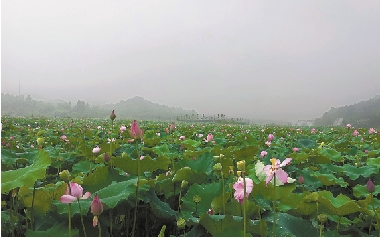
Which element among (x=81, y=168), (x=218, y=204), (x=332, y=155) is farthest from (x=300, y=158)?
(x=81, y=168)

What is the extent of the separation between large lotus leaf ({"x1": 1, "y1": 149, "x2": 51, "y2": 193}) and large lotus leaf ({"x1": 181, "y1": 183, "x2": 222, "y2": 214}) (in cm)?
57

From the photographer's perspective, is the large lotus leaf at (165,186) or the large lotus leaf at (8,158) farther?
the large lotus leaf at (8,158)

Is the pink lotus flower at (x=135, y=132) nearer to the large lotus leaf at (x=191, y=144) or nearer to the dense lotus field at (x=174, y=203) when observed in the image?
the dense lotus field at (x=174, y=203)

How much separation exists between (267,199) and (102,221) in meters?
0.66

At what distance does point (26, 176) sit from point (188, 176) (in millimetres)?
706

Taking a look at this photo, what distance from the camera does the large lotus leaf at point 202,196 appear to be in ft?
4.21

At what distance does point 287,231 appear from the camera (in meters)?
1.02

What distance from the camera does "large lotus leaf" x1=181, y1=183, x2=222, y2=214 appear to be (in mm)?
1282

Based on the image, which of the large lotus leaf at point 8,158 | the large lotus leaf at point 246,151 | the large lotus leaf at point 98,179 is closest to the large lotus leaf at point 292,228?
the large lotus leaf at point 246,151

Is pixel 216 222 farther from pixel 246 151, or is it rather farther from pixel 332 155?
pixel 332 155

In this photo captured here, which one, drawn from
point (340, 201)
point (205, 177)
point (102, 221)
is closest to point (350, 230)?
point (340, 201)

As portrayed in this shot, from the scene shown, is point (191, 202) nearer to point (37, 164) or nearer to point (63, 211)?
point (63, 211)

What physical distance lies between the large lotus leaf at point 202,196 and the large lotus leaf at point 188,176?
0.12 meters

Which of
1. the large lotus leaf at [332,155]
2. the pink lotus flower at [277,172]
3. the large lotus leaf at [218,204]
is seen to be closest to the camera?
the pink lotus flower at [277,172]
